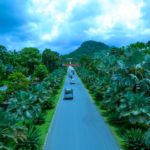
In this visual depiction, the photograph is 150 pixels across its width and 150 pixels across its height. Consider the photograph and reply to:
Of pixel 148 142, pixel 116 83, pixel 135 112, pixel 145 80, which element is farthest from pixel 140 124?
pixel 148 142

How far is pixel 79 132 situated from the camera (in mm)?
30297

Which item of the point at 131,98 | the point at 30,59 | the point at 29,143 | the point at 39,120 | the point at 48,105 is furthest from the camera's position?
the point at 30,59

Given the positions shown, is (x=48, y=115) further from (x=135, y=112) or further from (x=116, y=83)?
(x=135, y=112)

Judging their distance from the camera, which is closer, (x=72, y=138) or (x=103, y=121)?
(x=72, y=138)

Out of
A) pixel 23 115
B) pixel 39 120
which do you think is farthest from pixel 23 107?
pixel 39 120

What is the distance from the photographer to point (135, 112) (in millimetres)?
28484

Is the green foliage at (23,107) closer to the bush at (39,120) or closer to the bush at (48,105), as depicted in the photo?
the bush at (39,120)

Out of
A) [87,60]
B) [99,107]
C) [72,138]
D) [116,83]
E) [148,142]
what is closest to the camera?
Answer: [148,142]

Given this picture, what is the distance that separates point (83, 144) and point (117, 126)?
25.4ft

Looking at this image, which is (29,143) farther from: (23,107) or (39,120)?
(39,120)

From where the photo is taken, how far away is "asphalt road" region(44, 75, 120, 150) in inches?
1014

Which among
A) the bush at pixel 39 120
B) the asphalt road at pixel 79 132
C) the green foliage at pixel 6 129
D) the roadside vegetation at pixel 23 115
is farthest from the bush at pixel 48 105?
the green foliage at pixel 6 129

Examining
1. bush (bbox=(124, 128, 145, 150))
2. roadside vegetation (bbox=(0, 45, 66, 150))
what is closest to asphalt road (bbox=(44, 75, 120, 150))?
bush (bbox=(124, 128, 145, 150))

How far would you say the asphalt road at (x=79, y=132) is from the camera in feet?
84.5
